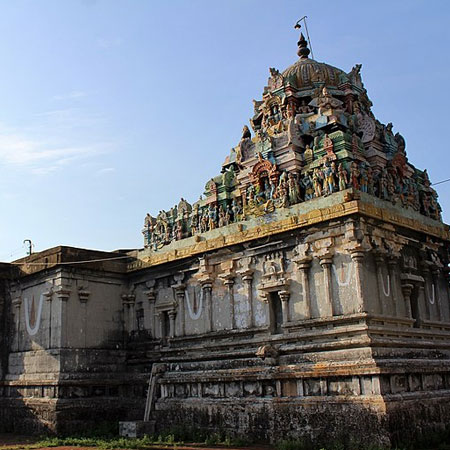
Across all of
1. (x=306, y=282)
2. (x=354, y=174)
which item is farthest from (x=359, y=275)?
(x=354, y=174)

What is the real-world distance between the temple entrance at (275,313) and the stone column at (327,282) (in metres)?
2.07

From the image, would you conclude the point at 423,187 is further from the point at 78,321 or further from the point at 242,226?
the point at 78,321

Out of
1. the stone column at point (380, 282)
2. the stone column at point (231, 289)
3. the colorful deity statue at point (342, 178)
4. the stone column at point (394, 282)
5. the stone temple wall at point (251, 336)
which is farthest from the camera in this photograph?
the stone column at point (231, 289)

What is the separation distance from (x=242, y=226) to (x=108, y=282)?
7.15 m

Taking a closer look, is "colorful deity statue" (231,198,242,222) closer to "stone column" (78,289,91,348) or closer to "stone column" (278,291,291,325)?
"stone column" (278,291,291,325)

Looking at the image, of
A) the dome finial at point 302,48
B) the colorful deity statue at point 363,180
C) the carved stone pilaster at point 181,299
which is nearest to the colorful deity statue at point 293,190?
the colorful deity statue at point 363,180

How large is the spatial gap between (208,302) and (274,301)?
3.00m

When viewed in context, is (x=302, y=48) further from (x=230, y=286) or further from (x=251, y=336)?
(x=251, y=336)

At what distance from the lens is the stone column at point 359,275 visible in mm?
16844

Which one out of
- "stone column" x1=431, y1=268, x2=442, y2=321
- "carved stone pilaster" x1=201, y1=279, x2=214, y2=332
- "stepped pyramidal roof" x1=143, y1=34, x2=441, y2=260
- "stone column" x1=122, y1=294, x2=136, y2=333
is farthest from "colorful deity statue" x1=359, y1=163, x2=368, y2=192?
"stone column" x1=122, y1=294, x2=136, y2=333

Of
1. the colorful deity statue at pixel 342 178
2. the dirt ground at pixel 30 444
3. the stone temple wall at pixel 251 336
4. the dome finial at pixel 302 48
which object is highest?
the dome finial at pixel 302 48

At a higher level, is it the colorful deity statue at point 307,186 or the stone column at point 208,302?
the colorful deity statue at point 307,186

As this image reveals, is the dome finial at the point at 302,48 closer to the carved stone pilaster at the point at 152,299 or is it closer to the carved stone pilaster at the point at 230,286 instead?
the carved stone pilaster at the point at 230,286

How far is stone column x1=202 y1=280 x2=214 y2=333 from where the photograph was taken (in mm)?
→ 21125
